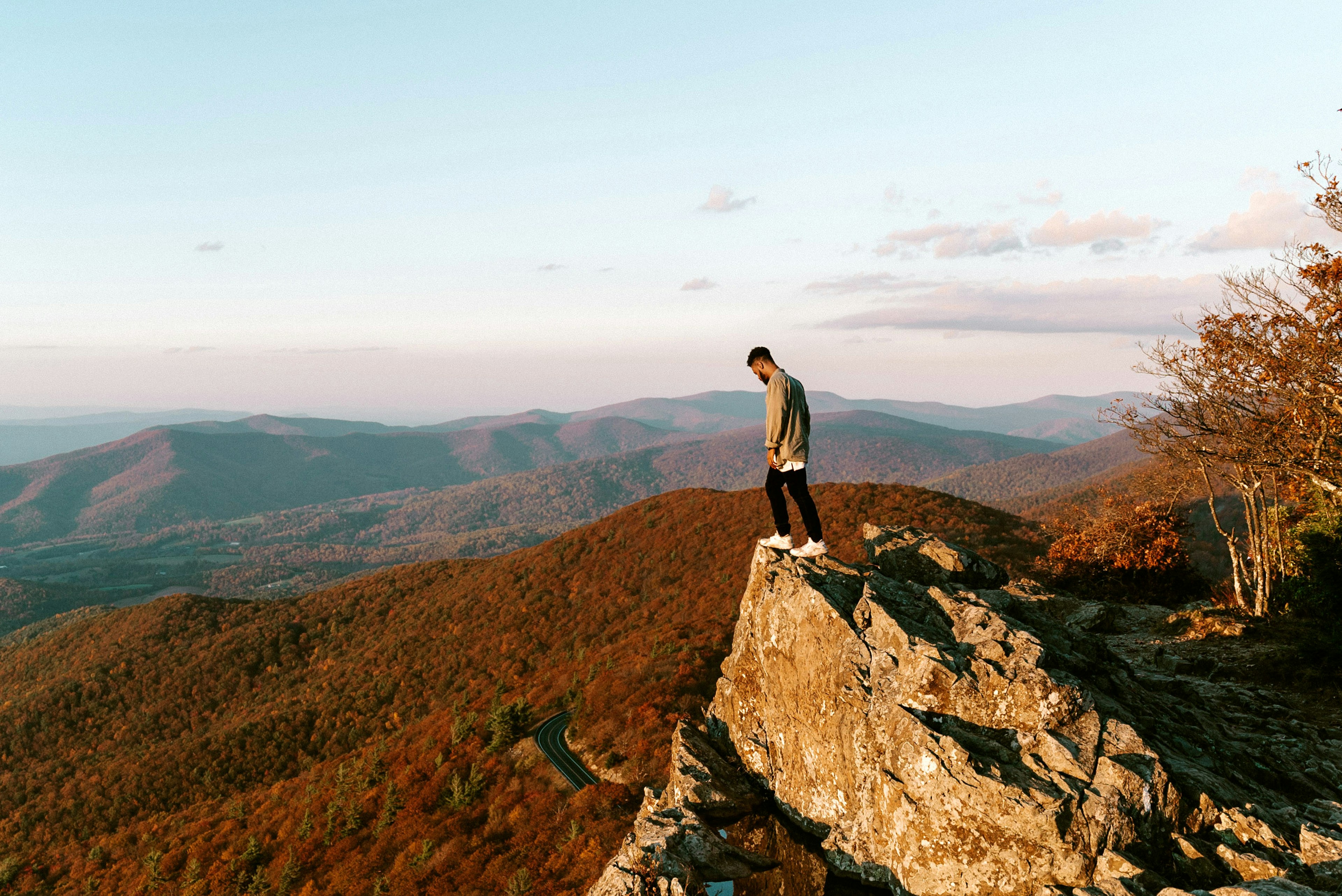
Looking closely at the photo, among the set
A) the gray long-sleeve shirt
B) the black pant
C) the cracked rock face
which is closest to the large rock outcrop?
the cracked rock face

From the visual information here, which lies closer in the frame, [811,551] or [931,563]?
[811,551]

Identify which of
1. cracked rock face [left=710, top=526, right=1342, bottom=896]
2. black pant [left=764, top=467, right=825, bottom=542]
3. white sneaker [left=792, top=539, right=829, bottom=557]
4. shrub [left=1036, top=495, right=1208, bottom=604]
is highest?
black pant [left=764, top=467, right=825, bottom=542]

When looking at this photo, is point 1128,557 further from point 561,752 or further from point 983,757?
point 561,752

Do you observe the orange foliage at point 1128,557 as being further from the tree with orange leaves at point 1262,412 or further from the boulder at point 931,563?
the boulder at point 931,563

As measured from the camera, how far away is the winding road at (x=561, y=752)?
19.1 meters

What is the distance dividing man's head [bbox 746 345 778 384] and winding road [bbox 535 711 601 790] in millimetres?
13610

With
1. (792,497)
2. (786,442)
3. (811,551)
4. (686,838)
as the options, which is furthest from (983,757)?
(786,442)

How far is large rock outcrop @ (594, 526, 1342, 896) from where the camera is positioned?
25.1ft

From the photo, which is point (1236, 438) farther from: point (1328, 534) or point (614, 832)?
point (614, 832)

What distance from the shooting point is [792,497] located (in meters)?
12.6

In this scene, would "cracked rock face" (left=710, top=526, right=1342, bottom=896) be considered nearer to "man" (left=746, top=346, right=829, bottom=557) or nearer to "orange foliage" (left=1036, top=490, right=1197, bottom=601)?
"man" (left=746, top=346, right=829, bottom=557)

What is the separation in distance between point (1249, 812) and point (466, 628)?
172 feet

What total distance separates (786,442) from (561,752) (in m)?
15.1

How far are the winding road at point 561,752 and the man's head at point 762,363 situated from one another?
1361cm
